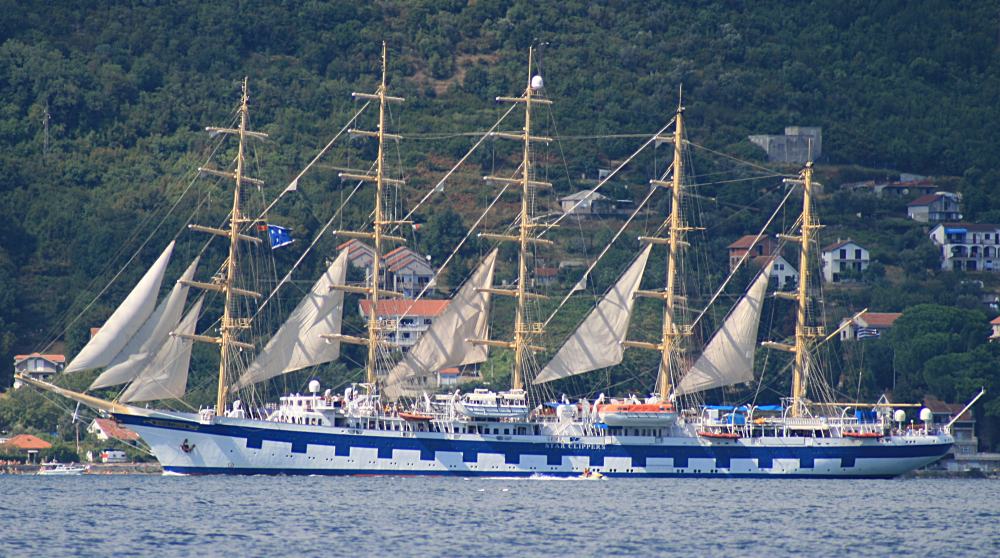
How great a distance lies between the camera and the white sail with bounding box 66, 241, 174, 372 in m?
72.6

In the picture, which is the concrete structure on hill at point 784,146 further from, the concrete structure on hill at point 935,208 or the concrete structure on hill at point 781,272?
the concrete structure on hill at point 781,272

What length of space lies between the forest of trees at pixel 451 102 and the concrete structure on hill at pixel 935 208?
1600 millimetres

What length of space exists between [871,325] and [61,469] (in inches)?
2250

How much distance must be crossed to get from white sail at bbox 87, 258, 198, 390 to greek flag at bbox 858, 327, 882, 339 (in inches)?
1859

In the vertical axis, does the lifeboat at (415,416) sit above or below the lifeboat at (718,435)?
above

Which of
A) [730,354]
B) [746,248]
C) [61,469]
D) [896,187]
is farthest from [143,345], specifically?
[896,187]

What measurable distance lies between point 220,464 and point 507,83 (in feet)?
289

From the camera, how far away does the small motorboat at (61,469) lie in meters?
84.8

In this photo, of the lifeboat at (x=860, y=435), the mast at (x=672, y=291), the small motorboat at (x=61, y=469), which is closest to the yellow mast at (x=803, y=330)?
the lifeboat at (x=860, y=435)

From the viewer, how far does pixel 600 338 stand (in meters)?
80.1

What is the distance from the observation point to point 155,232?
11362 centimetres

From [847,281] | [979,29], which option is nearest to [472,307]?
[847,281]

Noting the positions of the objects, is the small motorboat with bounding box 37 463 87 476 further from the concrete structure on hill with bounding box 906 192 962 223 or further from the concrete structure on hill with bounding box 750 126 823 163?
the concrete structure on hill with bounding box 906 192 962 223

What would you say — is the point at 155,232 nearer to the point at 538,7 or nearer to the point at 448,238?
the point at 448,238
